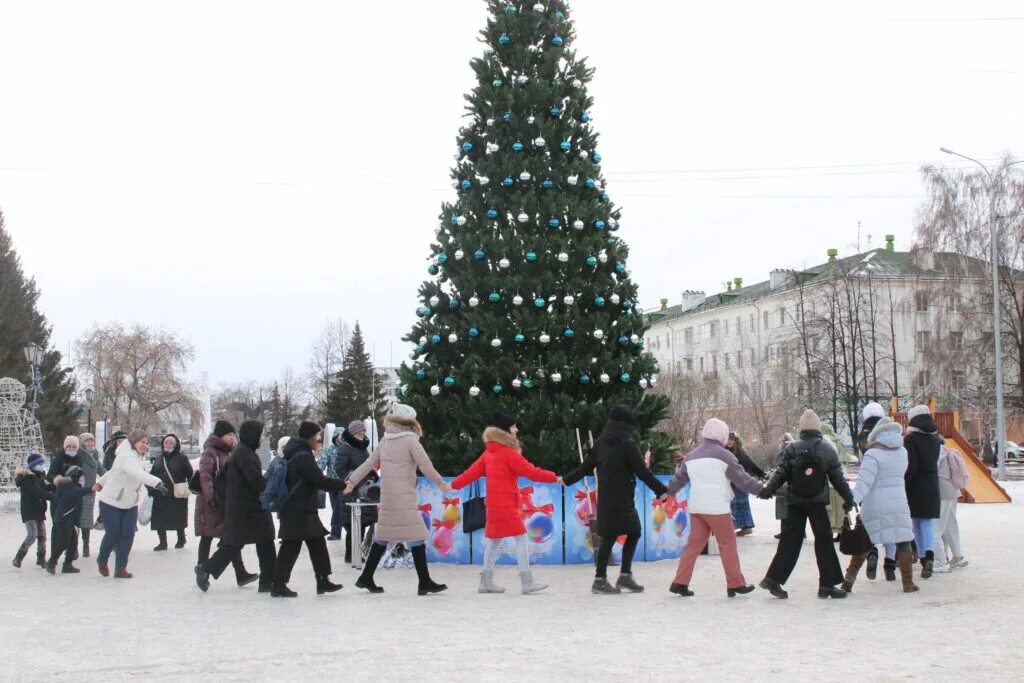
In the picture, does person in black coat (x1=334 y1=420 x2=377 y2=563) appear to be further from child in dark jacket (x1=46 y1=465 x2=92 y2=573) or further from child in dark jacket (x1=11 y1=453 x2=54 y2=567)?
child in dark jacket (x1=11 y1=453 x2=54 y2=567)

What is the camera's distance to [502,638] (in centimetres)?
866

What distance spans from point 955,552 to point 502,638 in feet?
21.7

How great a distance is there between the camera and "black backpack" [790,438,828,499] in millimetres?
10820

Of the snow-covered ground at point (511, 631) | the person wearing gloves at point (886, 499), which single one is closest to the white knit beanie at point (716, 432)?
the person wearing gloves at point (886, 499)

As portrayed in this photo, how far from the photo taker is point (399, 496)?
11414 millimetres

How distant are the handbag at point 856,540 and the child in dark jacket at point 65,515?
8.74 m

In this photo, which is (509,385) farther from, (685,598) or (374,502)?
(685,598)

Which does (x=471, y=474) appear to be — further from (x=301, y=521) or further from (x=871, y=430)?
(x=871, y=430)

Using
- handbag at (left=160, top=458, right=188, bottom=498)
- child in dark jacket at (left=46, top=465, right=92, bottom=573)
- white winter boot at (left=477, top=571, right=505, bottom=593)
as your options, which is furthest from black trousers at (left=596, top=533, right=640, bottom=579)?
handbag at (left=160, top=458, right=188, bottom=498)

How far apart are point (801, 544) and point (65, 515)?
8.51m

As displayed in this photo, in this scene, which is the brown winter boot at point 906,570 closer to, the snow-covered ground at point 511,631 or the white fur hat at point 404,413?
the snow-covered ground at point 511,631

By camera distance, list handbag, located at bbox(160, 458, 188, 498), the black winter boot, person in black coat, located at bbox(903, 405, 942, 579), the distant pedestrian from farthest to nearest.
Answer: handbag, located at bbox(160, 458, 188, 498) < the distant pedestrian < person in black coat, located at bbox(903, 405, 942, 579) < the black winter boot

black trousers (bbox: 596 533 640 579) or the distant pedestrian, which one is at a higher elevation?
the distant pedestrian

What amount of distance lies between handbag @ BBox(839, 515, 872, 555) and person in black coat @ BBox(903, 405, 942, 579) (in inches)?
30.0
